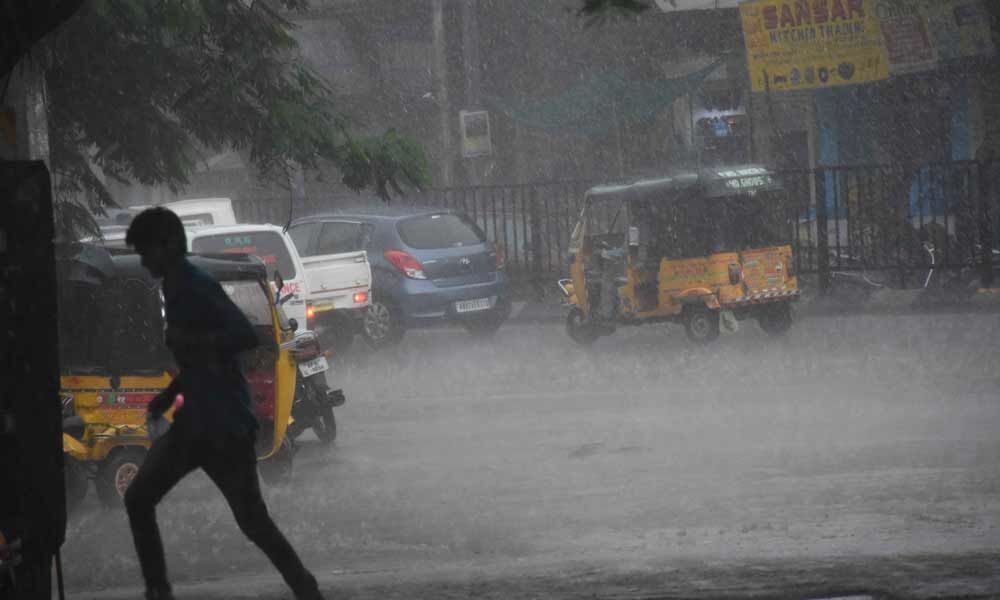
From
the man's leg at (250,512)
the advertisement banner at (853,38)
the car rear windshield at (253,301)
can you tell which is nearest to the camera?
the man's leg at (250,512)

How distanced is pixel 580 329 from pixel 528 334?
1913mm

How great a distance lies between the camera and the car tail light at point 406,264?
65.5ft

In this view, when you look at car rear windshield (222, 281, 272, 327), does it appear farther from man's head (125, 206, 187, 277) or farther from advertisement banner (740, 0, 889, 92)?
advertisement banner (740, 0, 889, 92)

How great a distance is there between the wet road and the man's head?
2.62m

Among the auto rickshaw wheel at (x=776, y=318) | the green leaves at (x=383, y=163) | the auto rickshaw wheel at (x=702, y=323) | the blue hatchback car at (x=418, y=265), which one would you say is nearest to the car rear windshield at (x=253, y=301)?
the green leaves at (x=383, y=163)

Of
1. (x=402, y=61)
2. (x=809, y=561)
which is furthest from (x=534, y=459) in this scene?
(x=402, y=61)

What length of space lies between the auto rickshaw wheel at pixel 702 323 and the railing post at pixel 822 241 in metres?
5.01

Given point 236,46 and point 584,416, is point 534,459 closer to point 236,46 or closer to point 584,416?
point 584,416

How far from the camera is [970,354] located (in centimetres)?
1551

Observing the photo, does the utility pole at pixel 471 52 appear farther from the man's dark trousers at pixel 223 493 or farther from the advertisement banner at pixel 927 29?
the man's dark trousers at pixel 223 493

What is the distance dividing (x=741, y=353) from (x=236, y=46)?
24.0 feet

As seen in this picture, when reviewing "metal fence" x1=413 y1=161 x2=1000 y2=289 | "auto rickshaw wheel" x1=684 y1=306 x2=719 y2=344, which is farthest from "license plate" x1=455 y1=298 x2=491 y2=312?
"metal fence" x1=413 y1=161 x2=1000 y2=289

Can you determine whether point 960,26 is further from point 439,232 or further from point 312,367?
point 312,367

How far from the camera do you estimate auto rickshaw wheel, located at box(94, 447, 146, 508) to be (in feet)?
33.0
